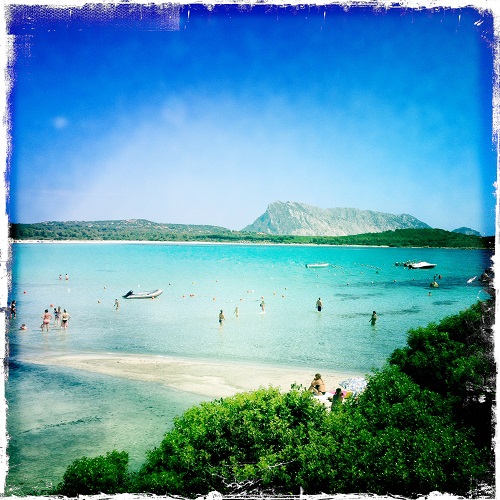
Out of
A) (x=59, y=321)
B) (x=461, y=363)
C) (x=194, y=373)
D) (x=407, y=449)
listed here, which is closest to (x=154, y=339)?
(x=194, y=373)

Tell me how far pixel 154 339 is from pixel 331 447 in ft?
88.8

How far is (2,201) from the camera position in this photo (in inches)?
260

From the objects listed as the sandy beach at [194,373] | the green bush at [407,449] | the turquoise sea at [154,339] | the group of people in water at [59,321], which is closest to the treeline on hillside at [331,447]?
the green bush at [407,449]

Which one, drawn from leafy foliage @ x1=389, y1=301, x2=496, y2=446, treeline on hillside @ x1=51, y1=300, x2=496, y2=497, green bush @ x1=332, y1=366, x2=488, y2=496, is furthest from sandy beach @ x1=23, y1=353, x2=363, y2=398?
green bush @ x1=332, y1=366, x2=488, y2=496

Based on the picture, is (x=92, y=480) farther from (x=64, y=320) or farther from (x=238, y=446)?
(x=64, y=320)

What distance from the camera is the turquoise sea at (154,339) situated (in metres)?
14.0

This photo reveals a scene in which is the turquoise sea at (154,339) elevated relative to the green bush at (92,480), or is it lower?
lower

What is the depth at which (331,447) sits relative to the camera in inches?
289

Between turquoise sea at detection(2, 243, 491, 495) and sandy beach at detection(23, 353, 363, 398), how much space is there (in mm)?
1020

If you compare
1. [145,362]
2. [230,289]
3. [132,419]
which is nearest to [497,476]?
[132,419]

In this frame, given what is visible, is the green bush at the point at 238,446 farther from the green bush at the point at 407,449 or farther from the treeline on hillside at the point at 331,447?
the green bush at the point at 407,449

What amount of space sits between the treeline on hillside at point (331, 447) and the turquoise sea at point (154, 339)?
515 centimetres

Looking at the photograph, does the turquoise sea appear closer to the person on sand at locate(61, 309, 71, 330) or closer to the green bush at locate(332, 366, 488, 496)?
the person on sand at locate(61, 309, 71, 330)

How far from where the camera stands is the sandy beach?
798 inches
